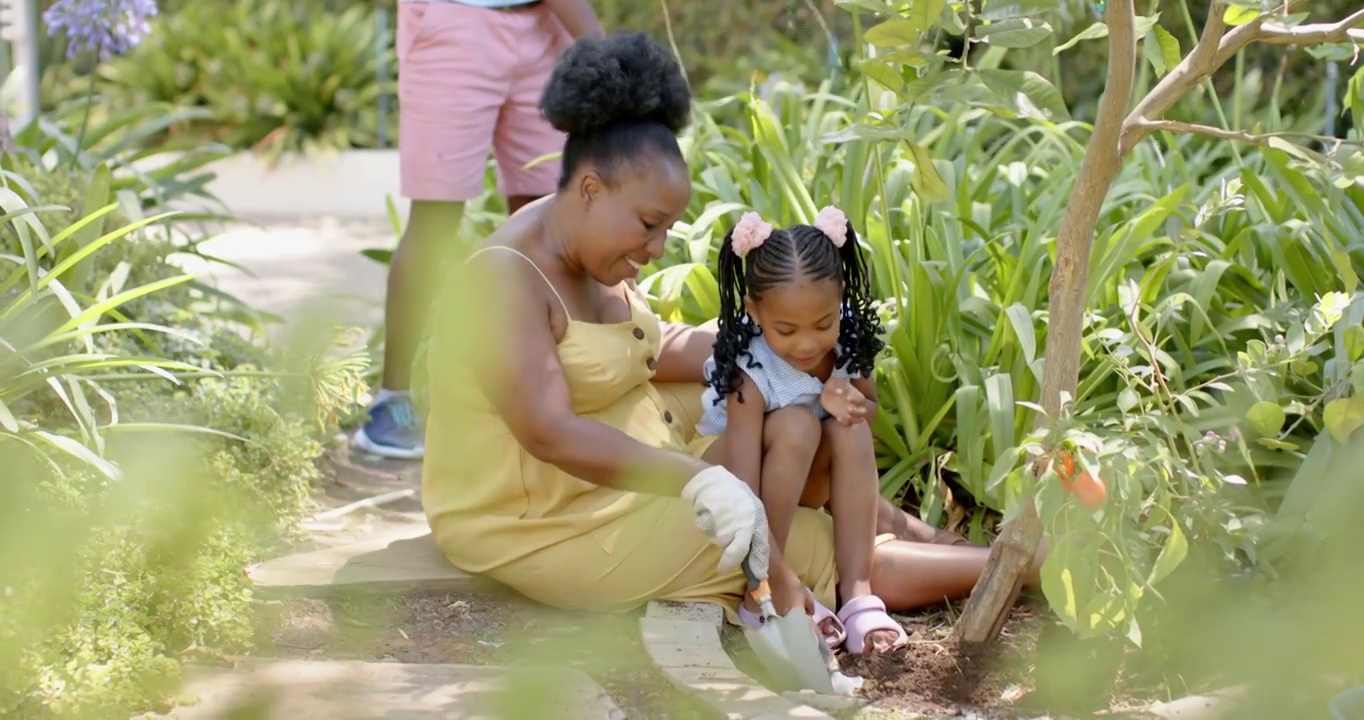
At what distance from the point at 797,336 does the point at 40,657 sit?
50.7 inches

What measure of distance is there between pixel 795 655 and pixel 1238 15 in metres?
1.13

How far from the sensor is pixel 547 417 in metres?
2.47

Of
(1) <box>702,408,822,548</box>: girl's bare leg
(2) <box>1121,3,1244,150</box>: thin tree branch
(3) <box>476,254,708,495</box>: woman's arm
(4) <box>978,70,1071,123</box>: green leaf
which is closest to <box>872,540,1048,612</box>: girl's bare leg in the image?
(1) <box>702,408,822,548</box>: girl's bare leg

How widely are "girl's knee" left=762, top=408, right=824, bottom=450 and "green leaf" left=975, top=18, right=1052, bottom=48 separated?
2.68 feet

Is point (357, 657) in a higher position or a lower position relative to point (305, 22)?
lower

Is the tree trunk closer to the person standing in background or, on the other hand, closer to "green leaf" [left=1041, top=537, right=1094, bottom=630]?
"green leaf" [left=1041, top=537, right=1094, bottom=630]

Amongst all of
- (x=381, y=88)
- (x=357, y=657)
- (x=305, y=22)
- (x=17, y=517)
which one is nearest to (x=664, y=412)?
(x=357, y=657)

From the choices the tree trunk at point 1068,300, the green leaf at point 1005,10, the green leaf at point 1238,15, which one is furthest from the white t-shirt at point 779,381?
the green leaf at point 1238,15

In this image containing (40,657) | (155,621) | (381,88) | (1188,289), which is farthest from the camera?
(381,88)

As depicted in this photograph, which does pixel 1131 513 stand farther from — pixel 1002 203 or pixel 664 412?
pixel 1002 203

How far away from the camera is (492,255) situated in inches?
101

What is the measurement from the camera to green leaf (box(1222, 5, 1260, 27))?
1.90 m

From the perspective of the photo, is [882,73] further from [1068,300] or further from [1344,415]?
[1344,415]

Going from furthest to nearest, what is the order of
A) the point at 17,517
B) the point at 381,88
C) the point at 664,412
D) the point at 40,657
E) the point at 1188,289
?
the point at 381,88
the point at 1188,289
the point at 664,412
the point at 40,657
the point at 17,517
